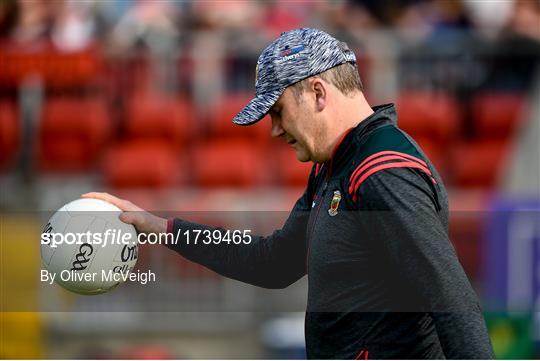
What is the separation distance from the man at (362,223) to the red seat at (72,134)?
745cm

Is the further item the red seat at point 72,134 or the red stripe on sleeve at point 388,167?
the red seat at point 72,134

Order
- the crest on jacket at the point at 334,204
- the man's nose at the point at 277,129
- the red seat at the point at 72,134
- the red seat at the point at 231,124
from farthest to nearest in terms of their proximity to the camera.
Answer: the red seat at the point at 72,134, the red seat at the point at 231,124, the man's nose at the point at 277,129, the crest on jacket at the point at 334,204

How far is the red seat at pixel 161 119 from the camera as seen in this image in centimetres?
1110

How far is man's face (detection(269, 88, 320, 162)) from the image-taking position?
3.74m

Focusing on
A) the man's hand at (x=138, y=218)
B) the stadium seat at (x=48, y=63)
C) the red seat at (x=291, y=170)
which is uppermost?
the man's hand at (x=138, y=218)

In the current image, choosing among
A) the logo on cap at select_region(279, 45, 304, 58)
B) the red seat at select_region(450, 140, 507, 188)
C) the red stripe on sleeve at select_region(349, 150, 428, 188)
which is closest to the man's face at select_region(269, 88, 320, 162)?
the logo on cap at select_region(279, 45, 304, 58)

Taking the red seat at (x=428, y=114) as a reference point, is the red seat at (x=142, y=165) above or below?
below

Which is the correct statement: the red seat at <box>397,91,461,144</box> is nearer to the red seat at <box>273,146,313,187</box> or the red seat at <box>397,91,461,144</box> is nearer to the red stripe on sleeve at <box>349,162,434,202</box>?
the red seat at <box>273,146,313,187</box>

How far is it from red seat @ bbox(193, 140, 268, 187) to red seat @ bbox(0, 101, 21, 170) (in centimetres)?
161

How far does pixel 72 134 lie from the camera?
11.1 metres

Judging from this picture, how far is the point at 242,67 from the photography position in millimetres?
11055

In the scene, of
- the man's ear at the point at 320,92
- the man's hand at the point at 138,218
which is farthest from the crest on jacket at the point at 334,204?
the man's hand at the point at 138,218

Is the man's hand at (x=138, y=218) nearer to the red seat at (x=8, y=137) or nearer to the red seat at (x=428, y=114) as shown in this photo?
the red seat at (x=428, y=114)

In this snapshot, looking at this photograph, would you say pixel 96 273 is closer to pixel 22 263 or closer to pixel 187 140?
pixel 22 263
